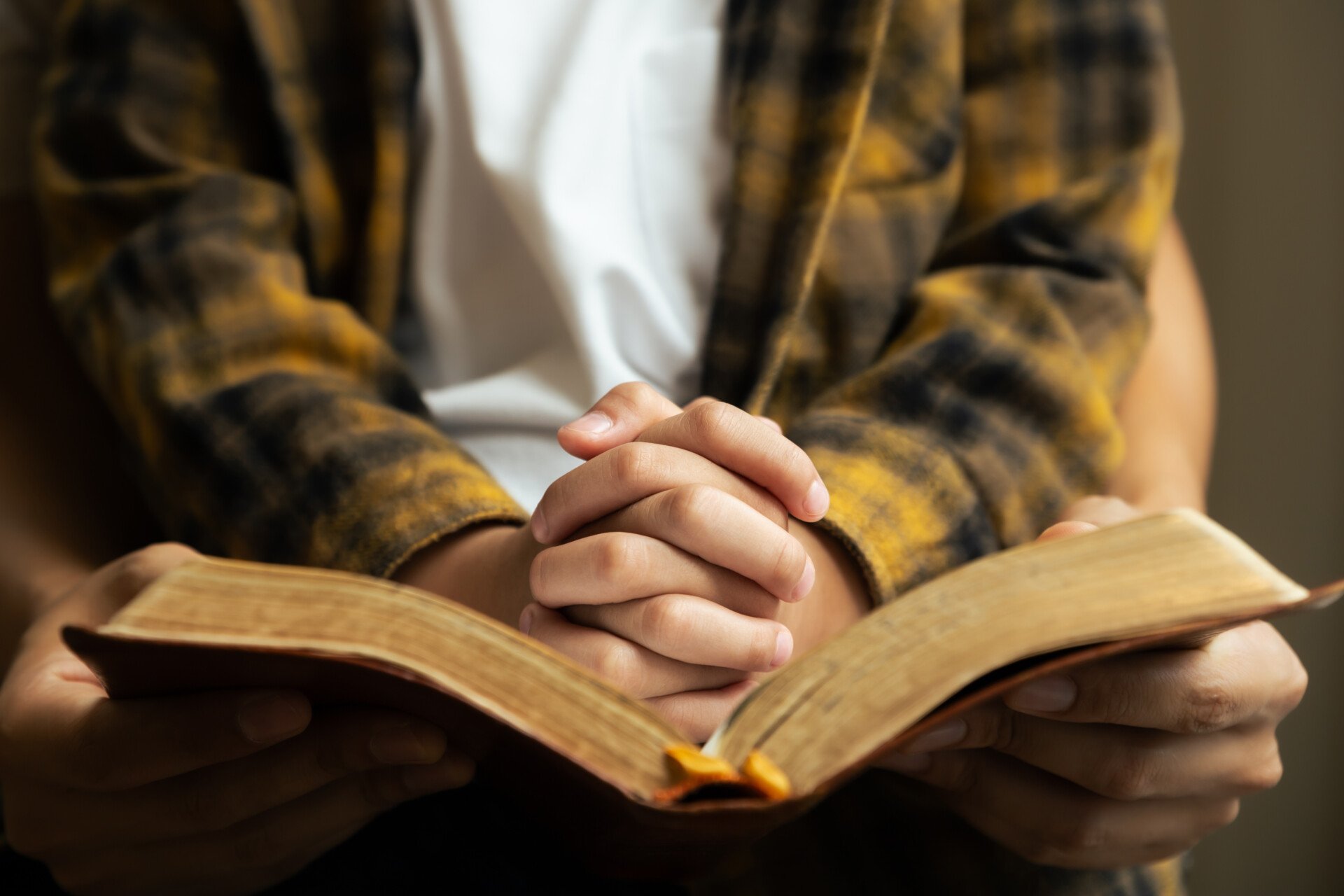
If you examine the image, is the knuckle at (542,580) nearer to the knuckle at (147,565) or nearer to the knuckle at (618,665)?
the knuckle at (618,665)

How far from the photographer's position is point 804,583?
1.48 ft

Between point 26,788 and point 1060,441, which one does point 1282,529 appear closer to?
point 1060,441

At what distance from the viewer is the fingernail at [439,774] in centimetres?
41

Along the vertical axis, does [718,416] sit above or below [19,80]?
below

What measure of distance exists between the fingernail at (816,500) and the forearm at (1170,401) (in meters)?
0.32

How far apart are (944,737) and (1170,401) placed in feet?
1.58

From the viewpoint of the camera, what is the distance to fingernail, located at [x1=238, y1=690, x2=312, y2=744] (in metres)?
0.37

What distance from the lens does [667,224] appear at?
28.3 inches

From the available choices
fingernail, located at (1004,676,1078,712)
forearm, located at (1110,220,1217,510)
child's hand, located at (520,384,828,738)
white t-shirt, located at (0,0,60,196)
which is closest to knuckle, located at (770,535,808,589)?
child's hand, located at (520,384,828,738)

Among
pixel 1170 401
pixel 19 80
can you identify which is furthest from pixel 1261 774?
pixel 19 80

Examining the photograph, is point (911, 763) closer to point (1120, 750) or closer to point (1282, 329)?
point (1120, 750)

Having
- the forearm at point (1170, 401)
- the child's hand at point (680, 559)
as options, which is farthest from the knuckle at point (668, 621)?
the forearm at point (1170, 401)

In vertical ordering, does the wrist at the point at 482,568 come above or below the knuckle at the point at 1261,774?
above

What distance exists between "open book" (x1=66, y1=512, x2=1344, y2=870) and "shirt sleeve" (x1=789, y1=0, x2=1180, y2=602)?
0.62 ft
